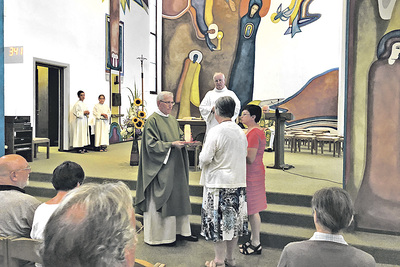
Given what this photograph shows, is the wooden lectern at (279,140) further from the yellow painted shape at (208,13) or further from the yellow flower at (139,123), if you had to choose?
the yellow painted shape at (208,13)

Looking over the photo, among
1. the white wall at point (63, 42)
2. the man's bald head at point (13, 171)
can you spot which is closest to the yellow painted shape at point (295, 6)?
the white wall at point (63, 42)

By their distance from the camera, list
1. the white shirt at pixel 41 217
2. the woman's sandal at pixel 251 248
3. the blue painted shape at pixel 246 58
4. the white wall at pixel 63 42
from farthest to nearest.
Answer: the blue painted shape at pixel 246 58
the white wall at pixel 63 42
the woman's sandal at pixel 251 248
the white shirt at pixel 41 217

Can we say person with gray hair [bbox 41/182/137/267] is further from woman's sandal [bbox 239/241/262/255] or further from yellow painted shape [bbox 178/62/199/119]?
yellow painted shape [bbox 178/62/199/119]

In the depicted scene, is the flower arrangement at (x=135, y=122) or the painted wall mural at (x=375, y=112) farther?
the flower arrangement at (x=135, y=122)

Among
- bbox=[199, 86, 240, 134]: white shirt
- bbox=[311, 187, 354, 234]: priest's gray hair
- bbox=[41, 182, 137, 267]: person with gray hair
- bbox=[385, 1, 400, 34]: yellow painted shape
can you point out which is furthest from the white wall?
bbox=[41, 182, 137, 267]: person with gray hair

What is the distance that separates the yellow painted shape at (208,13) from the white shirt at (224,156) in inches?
367

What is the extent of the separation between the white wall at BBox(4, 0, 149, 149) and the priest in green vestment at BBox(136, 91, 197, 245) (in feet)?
16.5

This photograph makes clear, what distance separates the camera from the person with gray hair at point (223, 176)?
335 cm

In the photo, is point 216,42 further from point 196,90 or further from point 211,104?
point 211,104

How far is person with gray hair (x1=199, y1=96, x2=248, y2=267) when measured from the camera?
3.35 m

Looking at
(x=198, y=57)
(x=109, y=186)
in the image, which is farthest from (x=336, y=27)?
(x=109, y=186)

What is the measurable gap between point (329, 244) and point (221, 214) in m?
1.75

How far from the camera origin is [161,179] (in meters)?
4.22

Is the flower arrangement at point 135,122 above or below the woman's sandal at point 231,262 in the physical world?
above
